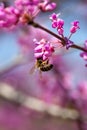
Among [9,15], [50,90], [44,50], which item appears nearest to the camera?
[44,50]

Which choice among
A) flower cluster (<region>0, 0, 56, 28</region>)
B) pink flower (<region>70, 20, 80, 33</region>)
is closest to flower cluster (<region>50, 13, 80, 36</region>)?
pink flower (<region>70, 20, 80, 33</region>)

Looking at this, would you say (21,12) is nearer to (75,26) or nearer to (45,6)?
(45,6)

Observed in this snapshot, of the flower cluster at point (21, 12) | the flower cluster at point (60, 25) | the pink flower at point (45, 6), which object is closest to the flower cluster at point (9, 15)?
the flower cluster at point (21, 12)

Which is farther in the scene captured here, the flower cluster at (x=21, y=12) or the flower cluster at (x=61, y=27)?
the flower cluster at (x=21, y=12)

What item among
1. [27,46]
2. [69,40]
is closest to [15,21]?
[69,40]

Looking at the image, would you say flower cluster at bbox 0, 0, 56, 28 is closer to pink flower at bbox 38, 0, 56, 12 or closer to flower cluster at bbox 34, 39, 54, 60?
pink flower at bbox 38, 0, 56, 12

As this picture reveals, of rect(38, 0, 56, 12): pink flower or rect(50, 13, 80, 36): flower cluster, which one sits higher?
rect(38, 0, 56, 12): pink flower

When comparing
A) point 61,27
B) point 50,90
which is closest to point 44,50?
point 61,27

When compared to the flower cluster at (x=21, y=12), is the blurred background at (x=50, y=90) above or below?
above

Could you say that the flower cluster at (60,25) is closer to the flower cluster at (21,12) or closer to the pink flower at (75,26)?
the pink flower at (75,26)

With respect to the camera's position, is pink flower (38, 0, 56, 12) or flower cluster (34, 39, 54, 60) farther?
pink flower (38, 0, 56, 12)
